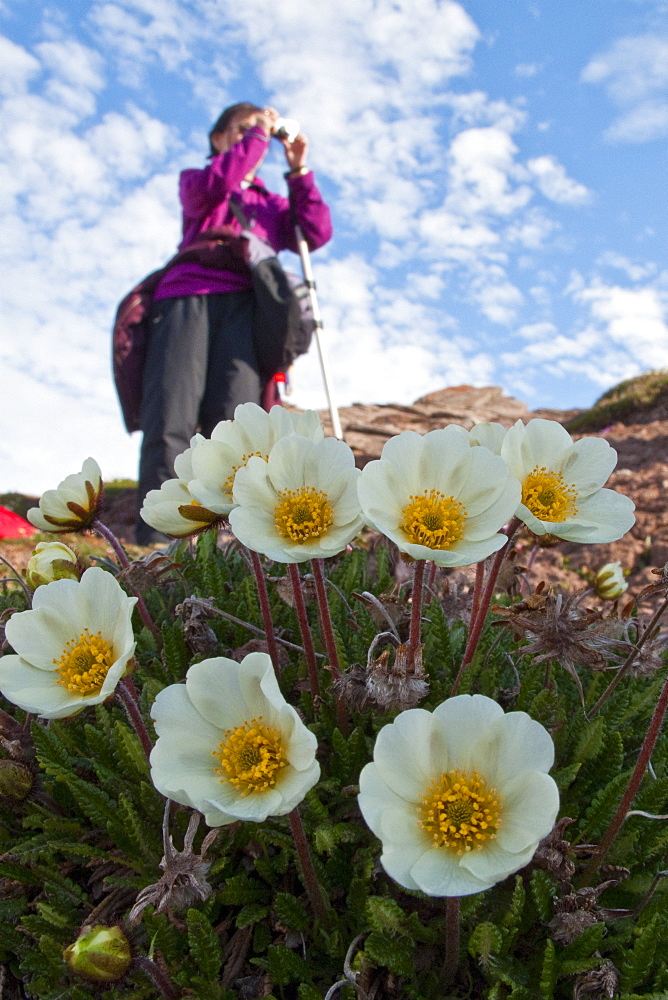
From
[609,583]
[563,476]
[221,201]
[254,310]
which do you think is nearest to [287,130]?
[221,201]

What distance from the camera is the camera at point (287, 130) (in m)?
5.79

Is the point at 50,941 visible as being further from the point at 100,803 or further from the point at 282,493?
the point at 282,493

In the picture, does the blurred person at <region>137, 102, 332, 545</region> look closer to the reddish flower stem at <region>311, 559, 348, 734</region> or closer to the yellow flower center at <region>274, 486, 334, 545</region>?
the reddish flower stem at <region>311, 559, 348, 734</region>

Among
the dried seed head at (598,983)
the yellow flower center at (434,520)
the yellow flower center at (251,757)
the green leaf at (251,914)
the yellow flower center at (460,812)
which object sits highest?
the yellow flower center at (434,520)

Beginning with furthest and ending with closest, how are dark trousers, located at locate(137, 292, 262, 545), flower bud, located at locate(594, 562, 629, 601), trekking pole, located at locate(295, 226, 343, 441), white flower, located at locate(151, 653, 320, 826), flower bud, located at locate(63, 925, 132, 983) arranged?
trekking pole, located at locate(295, 226, 343, 441) → dark trousers, located at locate(137, 292, 262, 545) → flower bud, located at locate(594, 562, 629, 601) → flower bud, located at locate(63, 925, 132, 983) → white flower, located at locate(151, 653, 320, 826)

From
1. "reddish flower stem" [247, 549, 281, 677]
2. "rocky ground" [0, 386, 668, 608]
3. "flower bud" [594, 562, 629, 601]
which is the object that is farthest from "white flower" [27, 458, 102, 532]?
"flower bud" [594, 562, 629, 601]

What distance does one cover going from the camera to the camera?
579 cm

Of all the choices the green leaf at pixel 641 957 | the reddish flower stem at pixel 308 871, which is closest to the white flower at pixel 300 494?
the reddish flower stem at pixel 308 871

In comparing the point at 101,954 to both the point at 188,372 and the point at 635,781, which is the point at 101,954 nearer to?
the point at 635,781

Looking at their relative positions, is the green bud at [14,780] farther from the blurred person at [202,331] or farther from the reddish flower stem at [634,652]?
the blurred person at [202,331]

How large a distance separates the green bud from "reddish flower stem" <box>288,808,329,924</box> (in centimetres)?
72

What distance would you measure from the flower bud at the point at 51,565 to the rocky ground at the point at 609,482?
0.15 meters

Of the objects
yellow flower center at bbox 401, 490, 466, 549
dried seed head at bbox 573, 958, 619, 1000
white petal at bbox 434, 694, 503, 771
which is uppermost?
yellow flower center at bbox 401, 490, 466, 549

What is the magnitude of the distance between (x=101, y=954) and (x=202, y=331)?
4.50 meters
